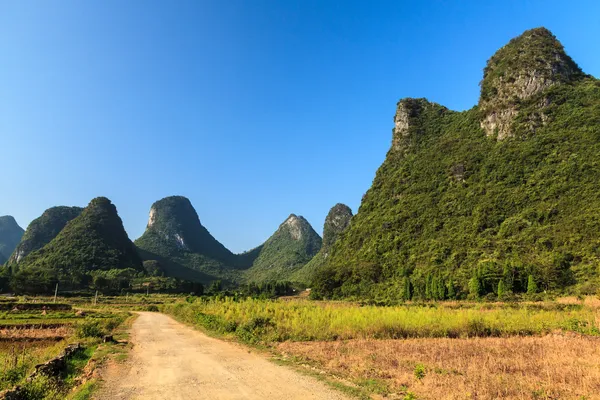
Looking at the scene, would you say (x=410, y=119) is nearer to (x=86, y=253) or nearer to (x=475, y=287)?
(x=475, y=287)

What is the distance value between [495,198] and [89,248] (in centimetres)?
12316

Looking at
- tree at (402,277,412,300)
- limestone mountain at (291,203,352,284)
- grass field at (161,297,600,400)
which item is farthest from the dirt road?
limestone mountain at (291,203,352,284)

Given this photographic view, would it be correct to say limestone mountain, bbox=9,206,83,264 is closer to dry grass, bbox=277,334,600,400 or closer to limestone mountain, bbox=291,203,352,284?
limestone mountain, bbox=291,203,352,284

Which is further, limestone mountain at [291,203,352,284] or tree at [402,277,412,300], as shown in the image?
limestone mountain at [291,203,352,284]

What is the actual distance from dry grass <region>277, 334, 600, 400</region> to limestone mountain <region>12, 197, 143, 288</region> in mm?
99802

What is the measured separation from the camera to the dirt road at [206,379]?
8047 mm

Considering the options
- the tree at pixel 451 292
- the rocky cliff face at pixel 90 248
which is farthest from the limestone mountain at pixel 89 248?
the tree at pixel 451 292

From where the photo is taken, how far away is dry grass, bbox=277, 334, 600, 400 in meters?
7.46

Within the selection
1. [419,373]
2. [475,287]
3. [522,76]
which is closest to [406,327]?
[419,373]

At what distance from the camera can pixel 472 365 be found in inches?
375

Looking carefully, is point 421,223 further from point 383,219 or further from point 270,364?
point 270,364

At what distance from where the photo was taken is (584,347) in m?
11.7

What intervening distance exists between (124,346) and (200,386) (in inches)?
397

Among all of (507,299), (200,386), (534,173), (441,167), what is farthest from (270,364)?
(441,167)
